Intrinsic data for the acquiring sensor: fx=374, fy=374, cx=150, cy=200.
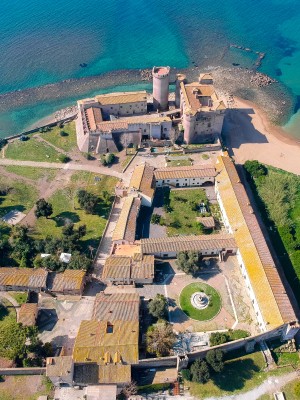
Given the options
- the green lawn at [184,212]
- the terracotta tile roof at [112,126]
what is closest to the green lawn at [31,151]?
the terracotta tile roof at [112,126]

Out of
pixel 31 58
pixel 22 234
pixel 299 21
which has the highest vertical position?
pixel 299 21

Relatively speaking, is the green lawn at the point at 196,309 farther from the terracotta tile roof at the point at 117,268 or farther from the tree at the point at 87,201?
the tree at the point at 87,201

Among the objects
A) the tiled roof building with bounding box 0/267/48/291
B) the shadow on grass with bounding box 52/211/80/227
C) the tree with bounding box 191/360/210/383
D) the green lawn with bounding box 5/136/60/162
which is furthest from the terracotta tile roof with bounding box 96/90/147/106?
the tree with bounding box 191/360/210/383

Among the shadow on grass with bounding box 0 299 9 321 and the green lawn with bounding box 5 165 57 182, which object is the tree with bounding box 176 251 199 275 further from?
the green lawn with bounding box 5 165 57 182

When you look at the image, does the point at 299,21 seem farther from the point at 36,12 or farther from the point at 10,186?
the point at 10,186

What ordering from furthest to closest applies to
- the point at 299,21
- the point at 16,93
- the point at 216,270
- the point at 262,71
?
the point at 299,21 → the point at 262,71 → the point at 16,93 → the point at 216,270

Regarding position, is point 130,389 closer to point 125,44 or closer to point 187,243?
point 187,243

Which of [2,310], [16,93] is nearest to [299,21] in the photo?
[16,93]
